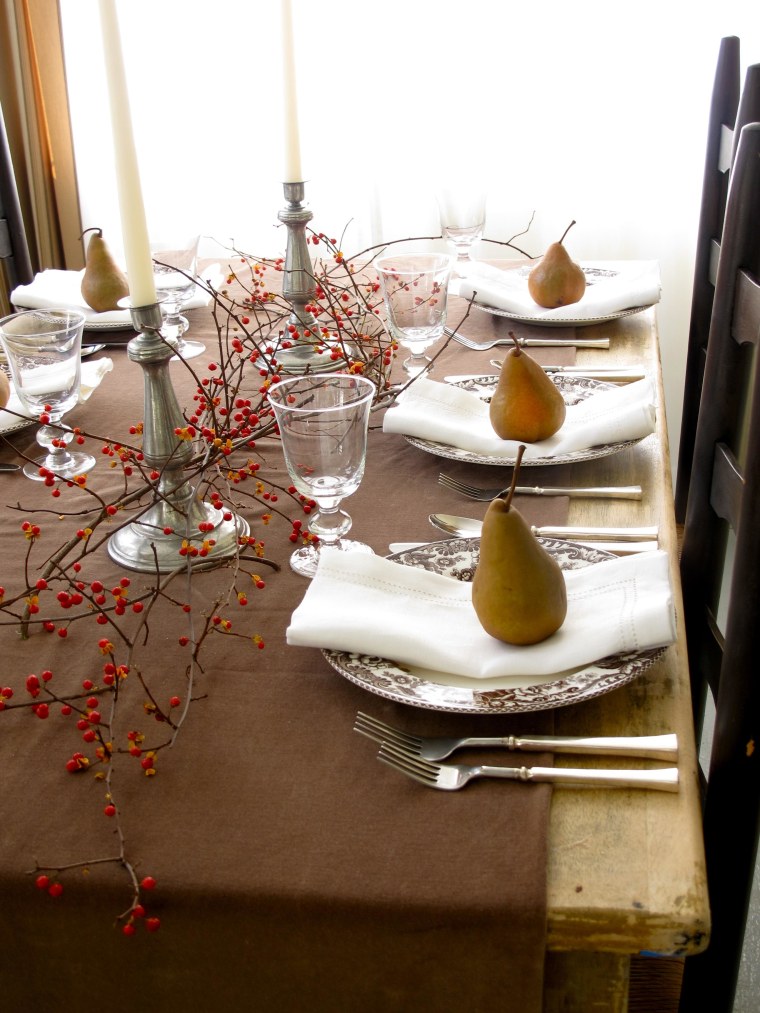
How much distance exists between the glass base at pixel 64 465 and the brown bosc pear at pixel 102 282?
16.7 inches

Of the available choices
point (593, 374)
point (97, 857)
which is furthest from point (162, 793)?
point (593, 374)

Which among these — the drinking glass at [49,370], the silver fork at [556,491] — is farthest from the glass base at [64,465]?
the silver fork at [556,491]

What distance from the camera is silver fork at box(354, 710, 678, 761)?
0.63 metres

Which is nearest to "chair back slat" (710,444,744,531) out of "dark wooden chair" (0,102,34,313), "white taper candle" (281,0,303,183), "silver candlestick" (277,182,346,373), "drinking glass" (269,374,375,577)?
"drinking glass" (269,374,375,577)

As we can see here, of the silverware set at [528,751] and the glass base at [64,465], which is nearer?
the silverware set at [528,751]

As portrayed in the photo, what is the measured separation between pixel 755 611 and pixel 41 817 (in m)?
0.50

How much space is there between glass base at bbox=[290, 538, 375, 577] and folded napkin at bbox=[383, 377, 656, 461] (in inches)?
7.6

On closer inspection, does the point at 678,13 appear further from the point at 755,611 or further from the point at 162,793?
the point at 162,793

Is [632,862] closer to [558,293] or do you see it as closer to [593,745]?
[593,745]

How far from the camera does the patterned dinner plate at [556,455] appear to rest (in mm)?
1005

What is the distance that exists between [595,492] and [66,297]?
0.92 meters

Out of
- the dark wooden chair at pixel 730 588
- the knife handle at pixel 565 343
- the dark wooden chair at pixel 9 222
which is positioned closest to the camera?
the dark wooden chair at pixel 730 588

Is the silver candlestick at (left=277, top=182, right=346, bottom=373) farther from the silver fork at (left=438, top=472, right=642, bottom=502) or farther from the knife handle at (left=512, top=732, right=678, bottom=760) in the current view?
the knife handle at (left=512, top=732, right=678, bottom=760)

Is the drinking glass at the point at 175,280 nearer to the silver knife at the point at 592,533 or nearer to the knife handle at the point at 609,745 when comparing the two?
the silver knife at the point at 592,533
